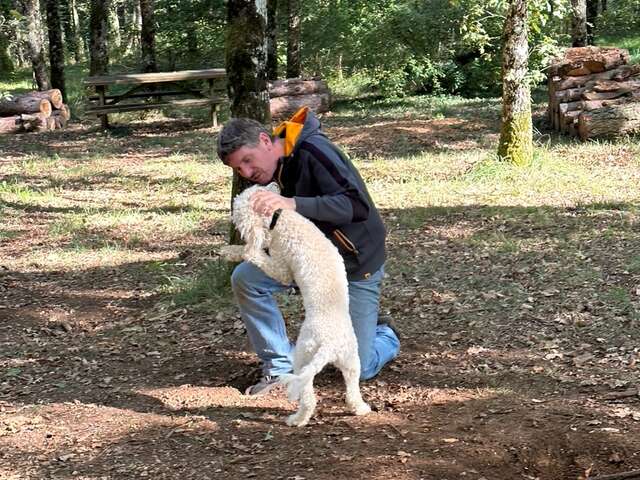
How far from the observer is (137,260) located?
279 inches

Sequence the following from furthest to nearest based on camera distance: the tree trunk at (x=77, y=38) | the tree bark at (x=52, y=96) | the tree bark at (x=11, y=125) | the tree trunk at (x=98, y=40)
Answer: the tree trunk at (x=77, y=38) → the tree trunk at (x=98, y=40) → the tree bark at (x=52, y=96) → the tree bark at (x=11, y=125)

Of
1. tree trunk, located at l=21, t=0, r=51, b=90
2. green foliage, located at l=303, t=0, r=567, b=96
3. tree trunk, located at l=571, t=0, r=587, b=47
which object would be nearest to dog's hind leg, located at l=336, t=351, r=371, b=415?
tree trunk, located at l=571, t=0, r=587, b=47

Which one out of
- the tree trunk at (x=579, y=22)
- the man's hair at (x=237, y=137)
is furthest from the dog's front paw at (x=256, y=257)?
the tree trunk at (x=579, y=22)

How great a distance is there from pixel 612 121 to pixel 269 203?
28.8 feet

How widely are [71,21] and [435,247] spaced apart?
34.7m

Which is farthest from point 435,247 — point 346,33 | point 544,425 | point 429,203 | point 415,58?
point 346,33

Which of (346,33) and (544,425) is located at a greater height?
(346,33)

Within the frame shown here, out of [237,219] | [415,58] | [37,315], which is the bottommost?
[37,315]

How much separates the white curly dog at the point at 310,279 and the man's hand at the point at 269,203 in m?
0.07

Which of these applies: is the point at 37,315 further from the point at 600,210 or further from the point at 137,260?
the point at 600,210

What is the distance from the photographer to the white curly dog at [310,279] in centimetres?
349

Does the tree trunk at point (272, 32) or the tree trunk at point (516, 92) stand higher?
the tree trunk at point (272, 32)

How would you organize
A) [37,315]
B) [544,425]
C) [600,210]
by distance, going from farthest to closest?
[600,210], [37,315], [544,425]

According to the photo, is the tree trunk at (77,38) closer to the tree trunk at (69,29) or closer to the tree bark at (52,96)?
the tree trunk at (69,29)
